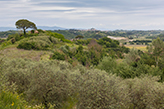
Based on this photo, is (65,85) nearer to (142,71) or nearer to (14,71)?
(14,71)

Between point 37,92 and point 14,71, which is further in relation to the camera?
point 14,71

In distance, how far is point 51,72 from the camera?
12938 millimetres

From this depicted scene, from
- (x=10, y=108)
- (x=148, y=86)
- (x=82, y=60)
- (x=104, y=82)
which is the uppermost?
(x=10, y=108)

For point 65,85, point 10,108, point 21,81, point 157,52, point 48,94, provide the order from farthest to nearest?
point 157,52 < point 21,81 < point 65,85 < point 48,94 < point 10,108

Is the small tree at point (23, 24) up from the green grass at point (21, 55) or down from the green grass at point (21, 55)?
up

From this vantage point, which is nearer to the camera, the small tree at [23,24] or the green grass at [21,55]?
the green grass at [21,55]

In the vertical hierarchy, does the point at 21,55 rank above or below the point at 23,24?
below

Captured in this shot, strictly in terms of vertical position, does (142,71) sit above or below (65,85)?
below

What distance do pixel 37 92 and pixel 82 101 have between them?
518 cm

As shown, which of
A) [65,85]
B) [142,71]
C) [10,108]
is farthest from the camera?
[142,71]

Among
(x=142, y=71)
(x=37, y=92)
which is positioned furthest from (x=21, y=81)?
(x=142, y=71)

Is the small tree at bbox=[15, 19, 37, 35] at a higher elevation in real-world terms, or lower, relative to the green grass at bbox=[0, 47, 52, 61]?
higher

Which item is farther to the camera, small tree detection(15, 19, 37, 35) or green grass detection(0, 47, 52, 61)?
small tree detection(15, 19, 37, 35)

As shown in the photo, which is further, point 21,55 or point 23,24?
point 23,24
